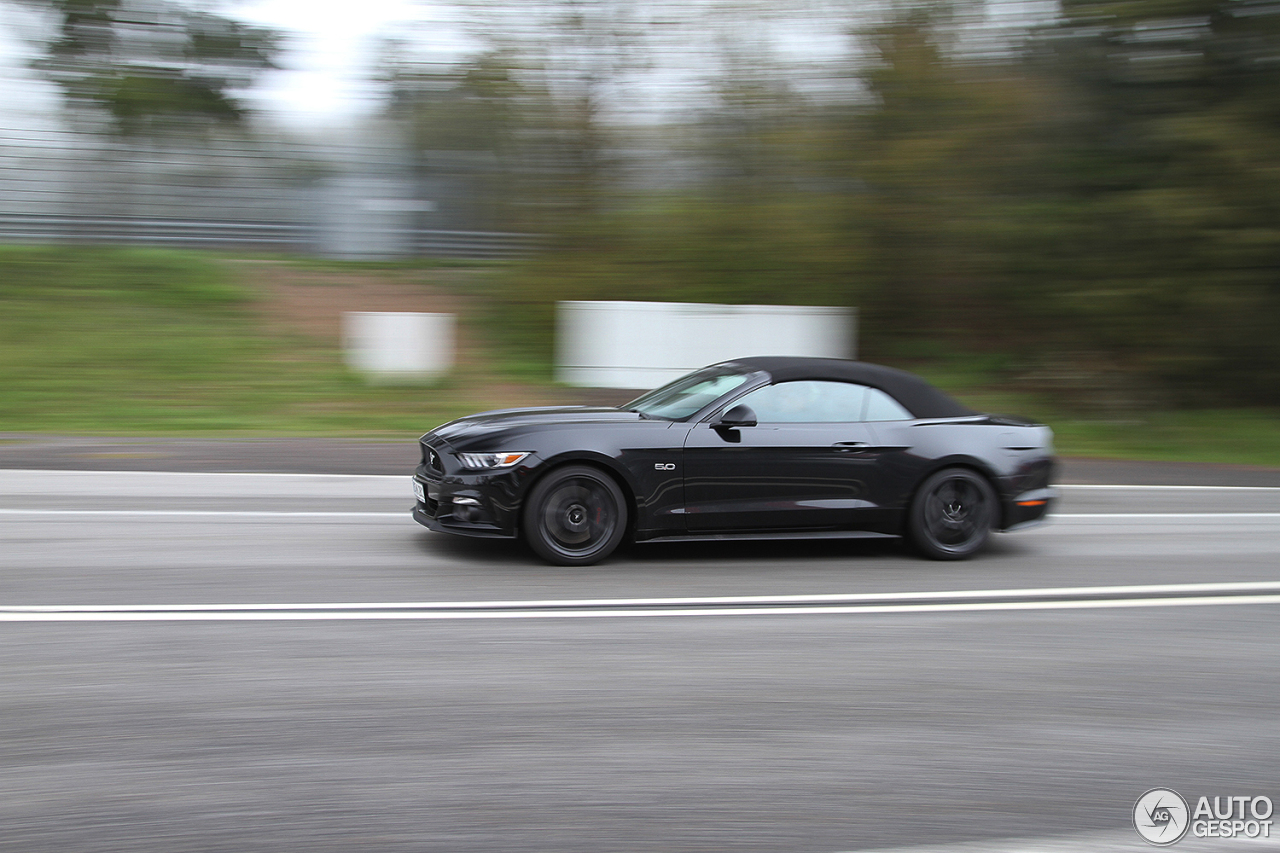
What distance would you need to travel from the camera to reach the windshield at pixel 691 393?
6.75 metres

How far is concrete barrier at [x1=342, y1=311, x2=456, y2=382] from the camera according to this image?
49.5 feet

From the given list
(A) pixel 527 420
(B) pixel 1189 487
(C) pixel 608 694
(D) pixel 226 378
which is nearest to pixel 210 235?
(D) pixel 226 378

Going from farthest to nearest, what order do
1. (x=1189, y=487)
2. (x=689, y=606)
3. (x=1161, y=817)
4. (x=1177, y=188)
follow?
1. (x=1177, y=188)
2. (x=1189, y=487)
3. (x=689, y=606)
4. (x=1161, y=817)

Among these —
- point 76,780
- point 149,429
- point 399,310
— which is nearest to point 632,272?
point 399,310

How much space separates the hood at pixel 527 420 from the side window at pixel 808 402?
0.80m

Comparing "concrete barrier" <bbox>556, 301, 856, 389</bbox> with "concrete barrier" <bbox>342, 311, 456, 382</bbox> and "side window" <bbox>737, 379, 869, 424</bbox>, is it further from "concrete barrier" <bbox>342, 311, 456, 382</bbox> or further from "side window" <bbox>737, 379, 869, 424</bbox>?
"side window" <bbox>737, 379, 869, 424</bbox>

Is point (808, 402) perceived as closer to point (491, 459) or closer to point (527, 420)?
point (527, 420)

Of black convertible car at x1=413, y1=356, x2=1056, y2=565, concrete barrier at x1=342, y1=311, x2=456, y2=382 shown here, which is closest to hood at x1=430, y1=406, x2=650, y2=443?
black convertible car at x1=413, y1=356, x2=1056, y2=565

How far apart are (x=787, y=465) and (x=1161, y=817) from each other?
3.40 meters

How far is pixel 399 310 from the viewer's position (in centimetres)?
1903

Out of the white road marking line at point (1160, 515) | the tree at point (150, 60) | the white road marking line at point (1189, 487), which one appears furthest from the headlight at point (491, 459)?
the tree at point (150, 60)

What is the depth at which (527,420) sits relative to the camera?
666cm

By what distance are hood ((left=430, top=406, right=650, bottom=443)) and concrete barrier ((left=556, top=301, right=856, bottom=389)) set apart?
28.7 feet

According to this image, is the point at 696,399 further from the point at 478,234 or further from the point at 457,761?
the point at 478,234
